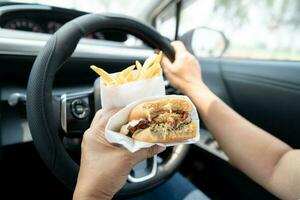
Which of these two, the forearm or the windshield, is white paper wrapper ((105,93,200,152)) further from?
the windshield

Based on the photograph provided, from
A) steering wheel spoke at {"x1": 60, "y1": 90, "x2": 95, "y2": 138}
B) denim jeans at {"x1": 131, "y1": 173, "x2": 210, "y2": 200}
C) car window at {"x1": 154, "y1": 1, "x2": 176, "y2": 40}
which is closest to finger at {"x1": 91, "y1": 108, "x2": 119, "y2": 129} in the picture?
steering wheel spoke at {"x1": 60, "y1": 90, "x2": 95, "y2": 138}

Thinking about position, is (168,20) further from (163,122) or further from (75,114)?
(163,122)

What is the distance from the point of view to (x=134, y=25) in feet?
3.27

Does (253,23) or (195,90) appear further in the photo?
(253,23)

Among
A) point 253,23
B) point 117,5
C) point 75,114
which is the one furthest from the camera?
point 117,5

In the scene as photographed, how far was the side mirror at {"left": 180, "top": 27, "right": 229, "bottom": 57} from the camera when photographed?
1771 millimetres

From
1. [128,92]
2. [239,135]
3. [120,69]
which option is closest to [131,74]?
[128,92]

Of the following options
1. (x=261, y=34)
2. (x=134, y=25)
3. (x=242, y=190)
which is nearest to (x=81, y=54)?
(x=134, y=25)

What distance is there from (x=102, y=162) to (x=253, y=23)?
147 centimetres

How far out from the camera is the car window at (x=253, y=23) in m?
1.66

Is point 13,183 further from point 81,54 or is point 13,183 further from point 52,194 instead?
point 81,54

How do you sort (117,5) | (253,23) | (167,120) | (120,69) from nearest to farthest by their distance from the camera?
(167,120) → (120,69) → (253,23) → (117,5)

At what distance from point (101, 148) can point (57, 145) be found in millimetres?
181

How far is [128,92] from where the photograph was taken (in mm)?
666
